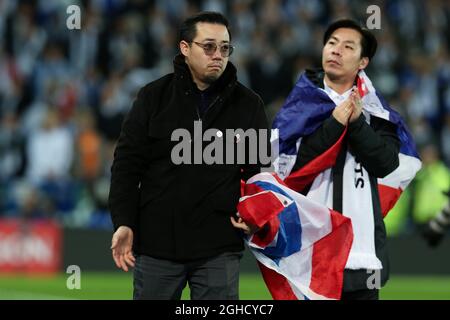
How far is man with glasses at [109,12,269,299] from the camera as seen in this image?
6.20m

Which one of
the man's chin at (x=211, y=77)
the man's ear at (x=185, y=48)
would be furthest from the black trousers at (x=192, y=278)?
the man's ear at (x=185, y=48)

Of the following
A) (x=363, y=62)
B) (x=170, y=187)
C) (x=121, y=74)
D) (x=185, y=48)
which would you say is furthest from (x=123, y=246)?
(x=121, y=74)

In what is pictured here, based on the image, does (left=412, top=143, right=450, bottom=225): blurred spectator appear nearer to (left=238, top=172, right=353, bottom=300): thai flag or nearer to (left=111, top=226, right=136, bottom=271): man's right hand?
(left=238, top=172, right=353, bottom=300): thai flag

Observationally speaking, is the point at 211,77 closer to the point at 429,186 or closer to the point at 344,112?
the point at 344,112

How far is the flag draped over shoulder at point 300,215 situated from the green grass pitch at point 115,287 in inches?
189

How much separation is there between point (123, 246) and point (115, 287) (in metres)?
7.80

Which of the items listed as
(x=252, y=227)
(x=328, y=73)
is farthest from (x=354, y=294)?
(x=328, y=73)

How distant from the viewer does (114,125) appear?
17.1 metres

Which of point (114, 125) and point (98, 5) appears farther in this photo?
point (98, 5)

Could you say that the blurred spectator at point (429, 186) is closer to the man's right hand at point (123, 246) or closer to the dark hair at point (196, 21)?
the dark hair at point (196, 21)
